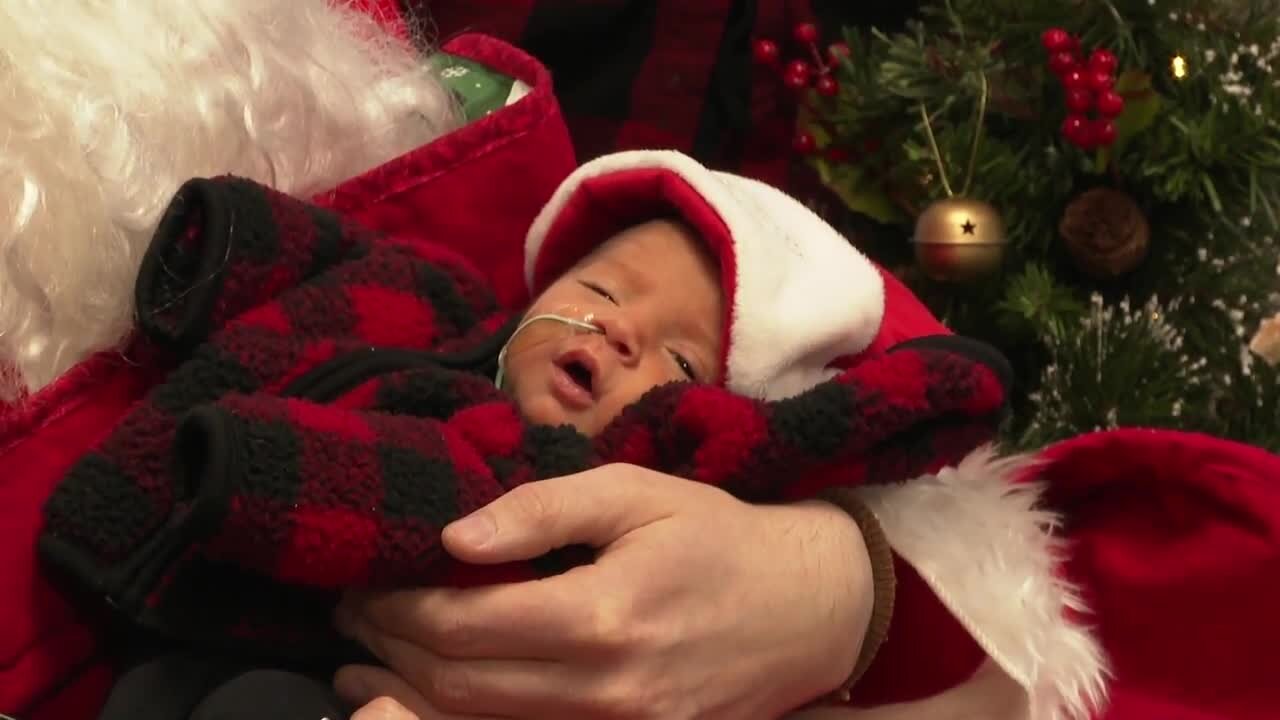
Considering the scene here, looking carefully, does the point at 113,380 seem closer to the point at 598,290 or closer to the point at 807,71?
the point at 598,290

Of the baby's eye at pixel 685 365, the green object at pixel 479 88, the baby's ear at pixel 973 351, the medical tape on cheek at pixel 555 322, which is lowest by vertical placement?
the baby's ear at pixel 973 351

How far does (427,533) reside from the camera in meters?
0.58

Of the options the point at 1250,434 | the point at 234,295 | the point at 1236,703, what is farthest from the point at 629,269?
the point at 1250,434

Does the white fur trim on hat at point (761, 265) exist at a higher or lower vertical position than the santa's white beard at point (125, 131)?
lower

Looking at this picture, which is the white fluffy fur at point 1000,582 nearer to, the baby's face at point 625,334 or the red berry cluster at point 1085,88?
the baby's face at point 625,334

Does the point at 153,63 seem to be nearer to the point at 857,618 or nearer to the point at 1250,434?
the point at 857,618

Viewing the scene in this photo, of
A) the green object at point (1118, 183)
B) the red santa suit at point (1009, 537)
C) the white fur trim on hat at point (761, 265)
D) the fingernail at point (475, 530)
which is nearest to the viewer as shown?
the fingernail at point (475, 530)

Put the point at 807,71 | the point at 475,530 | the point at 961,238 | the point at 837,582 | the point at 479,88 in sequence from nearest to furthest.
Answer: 1. the point at 475,530
2. the point at 837,582
3. the point at 479,88
4. the point at 961,238
5. the point at 807,71

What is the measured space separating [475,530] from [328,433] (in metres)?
0.09

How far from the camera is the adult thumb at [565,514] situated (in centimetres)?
57

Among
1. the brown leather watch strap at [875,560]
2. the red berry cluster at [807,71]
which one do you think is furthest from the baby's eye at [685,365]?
the red berry cluster at [807,71]

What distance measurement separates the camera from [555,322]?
78cm

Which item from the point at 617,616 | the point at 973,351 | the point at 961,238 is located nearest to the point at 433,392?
the point at 617,616

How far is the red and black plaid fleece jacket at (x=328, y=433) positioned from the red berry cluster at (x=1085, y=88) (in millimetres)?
477
